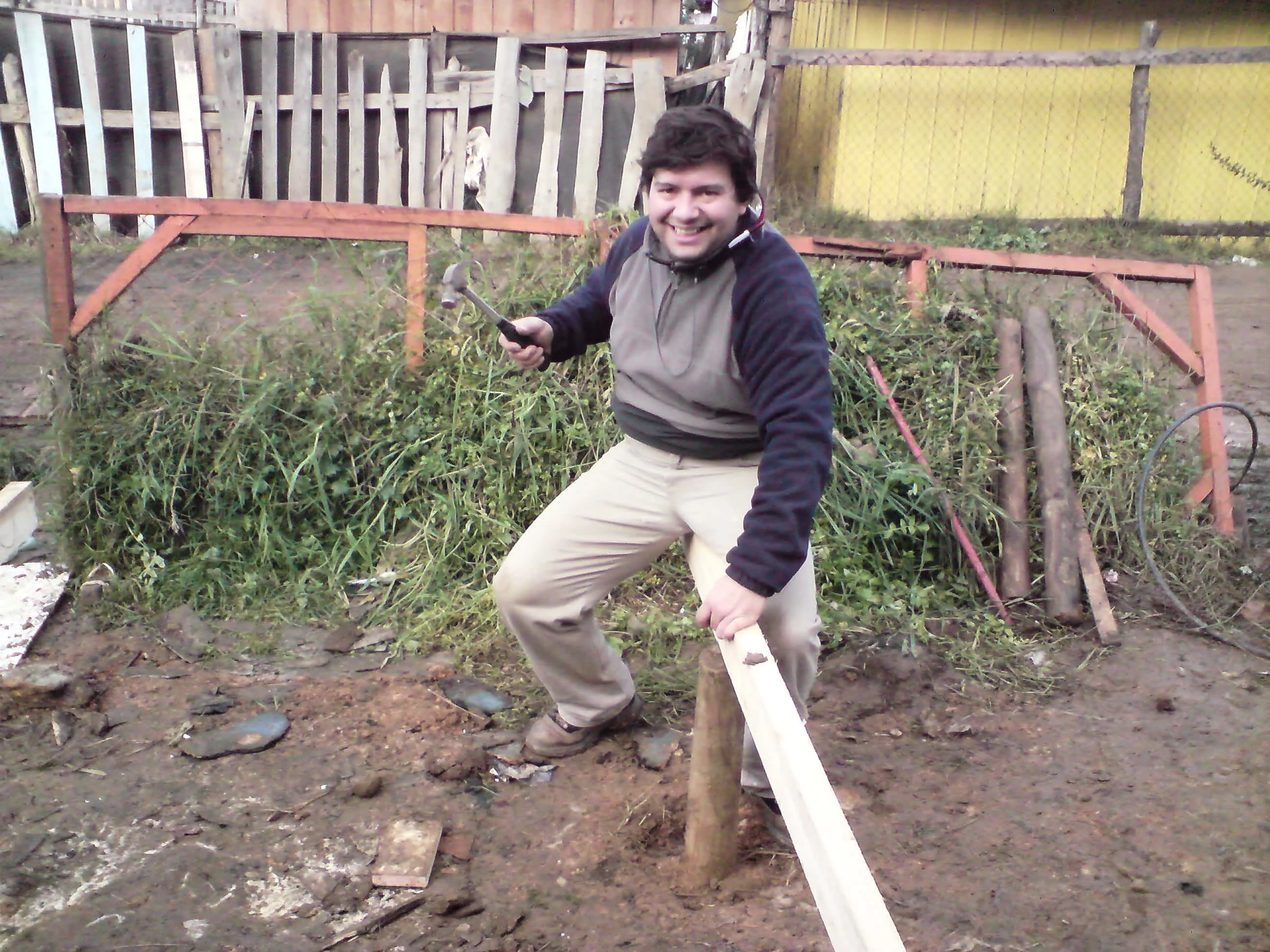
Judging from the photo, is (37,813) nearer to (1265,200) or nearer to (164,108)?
(164,108)

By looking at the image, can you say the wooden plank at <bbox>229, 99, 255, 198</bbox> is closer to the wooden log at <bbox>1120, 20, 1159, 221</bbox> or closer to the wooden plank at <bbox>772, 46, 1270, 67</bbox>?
the wooden plank at <bbox>772, 46, 1270, 67</bbox>

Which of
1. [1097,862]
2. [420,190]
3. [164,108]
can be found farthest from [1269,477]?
[164,108]

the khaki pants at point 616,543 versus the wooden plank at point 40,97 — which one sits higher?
the wooden plank at point 40,97

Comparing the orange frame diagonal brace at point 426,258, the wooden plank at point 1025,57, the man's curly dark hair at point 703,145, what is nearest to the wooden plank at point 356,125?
the wooden plank at point 1025,57

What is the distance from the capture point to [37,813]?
9.30ft

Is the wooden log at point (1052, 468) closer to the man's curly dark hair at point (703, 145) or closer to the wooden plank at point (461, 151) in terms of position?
the man's curly dark hair at point (703, 145)

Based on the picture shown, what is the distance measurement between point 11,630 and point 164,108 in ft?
21.1

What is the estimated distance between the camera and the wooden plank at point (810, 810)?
5.66 ft

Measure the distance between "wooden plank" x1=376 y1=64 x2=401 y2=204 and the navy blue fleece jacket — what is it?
21.6 ft

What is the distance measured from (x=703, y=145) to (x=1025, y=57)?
23.9 ft

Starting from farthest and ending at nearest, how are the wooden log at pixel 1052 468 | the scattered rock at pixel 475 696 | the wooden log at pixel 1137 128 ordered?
the wooden log at pixel 1137 128 → the wooden log at pixel 1052 468 → the scattered rock at pixel 475 696

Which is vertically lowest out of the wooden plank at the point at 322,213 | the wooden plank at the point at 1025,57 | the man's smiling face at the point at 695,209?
the wooden plank at the point at 322,213

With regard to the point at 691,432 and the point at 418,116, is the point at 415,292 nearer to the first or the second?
the point at 691,432

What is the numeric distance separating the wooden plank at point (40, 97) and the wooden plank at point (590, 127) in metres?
4.25
